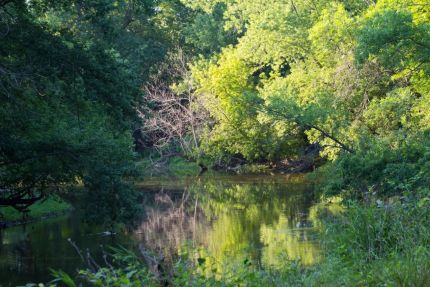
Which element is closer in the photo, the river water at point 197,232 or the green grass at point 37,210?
the river water at point 197,232

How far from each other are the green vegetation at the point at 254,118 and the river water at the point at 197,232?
138 cm

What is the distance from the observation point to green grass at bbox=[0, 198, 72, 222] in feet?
76.7

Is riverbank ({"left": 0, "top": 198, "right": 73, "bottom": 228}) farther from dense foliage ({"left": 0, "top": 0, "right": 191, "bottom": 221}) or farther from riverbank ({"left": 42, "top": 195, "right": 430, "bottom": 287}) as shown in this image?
riverbank ({"left": 42, "top": 195, "right": 430, "bottom": 287})

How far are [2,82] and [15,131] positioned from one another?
1284 millimetres

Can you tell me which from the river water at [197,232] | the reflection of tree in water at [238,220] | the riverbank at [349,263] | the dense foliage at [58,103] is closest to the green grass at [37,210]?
the river water at [197,232]

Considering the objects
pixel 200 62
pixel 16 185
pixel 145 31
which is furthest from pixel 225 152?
pixel 16 185

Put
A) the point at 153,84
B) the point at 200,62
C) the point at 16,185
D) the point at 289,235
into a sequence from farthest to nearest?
the point at 153,84
the point at 200,62
the point at 289,235
the point at 16,185

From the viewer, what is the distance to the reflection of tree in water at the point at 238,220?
53.3 ft

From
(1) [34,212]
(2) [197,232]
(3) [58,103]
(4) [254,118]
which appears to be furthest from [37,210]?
(4) [254,118]

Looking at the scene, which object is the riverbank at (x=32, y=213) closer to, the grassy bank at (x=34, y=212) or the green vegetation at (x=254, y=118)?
the grassy bank at (x=34, y=212)

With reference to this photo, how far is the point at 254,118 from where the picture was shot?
37.6 metres

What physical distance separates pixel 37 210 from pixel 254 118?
15.8 meters

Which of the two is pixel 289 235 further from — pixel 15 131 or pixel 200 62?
pixel 200 62

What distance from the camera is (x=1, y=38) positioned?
14414mm
